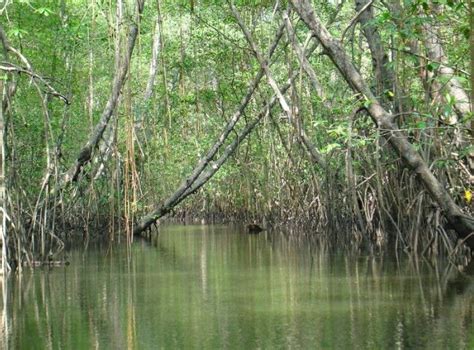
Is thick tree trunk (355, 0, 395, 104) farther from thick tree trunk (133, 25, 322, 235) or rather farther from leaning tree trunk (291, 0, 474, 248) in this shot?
thick tree trunk (133, 25, 322, 235)

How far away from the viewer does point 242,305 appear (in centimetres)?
793

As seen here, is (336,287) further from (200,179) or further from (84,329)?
(200,179)

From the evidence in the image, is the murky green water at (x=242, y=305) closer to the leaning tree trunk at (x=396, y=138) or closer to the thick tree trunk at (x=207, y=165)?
the leaning tree trunk at (x=396, y=138)

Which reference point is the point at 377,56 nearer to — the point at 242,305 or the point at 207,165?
the point at 242,305

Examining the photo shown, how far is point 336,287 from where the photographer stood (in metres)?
9.11

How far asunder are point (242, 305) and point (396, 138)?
3.16 meters

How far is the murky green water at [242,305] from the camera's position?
6281mm

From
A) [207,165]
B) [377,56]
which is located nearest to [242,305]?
[377,56]

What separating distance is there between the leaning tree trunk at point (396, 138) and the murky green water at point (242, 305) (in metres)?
0.67

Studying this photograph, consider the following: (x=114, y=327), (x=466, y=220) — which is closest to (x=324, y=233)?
(x=466, y=220)

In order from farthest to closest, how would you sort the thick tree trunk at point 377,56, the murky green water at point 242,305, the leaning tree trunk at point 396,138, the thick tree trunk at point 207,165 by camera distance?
the thick tree trunk at point 207,165 < the thick tree trunk at point 377,56 < the leaning tree trunk at point 396,138 < the murky green water at point 242,305

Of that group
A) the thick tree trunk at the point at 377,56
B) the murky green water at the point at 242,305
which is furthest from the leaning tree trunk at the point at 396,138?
the thick tree trunk at the point at 377,56

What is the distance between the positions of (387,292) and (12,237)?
472 centimetres

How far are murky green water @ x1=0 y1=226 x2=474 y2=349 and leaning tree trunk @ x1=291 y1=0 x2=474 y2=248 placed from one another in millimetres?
675
